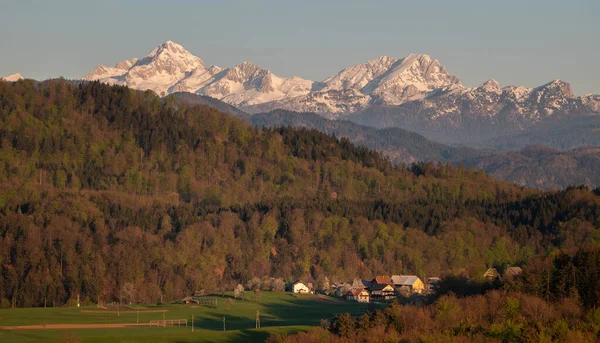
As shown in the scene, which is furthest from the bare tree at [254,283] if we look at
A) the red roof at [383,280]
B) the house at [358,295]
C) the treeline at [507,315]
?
the treeline at [507,315]

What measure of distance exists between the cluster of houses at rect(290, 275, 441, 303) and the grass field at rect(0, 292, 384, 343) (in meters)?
3.96

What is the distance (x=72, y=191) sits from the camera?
199750 millimetres

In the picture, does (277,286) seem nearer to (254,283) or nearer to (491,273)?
(254,283)

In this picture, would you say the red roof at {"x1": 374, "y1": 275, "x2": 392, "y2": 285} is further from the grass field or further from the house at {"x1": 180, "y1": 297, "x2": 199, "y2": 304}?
the house at {"x1": 180, "y1": 297, "x2": 199, "y2": 304}

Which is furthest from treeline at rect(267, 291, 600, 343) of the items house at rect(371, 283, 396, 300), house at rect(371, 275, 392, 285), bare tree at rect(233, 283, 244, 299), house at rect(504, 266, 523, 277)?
house at rect(371, 275, 392, 285)

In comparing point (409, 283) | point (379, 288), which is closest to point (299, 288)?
point (379, 288)

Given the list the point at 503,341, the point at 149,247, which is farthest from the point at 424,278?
the point at 503,341

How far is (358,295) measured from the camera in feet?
531

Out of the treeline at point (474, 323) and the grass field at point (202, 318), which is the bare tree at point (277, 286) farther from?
the treeline at point (474, 323)

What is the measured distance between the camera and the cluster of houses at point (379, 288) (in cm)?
16225

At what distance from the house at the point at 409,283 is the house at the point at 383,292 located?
49.8 inches

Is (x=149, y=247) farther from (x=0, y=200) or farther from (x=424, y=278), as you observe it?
(x=424, y=278)

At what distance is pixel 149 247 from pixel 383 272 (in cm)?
3556

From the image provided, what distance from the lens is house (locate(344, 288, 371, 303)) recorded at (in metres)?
160
